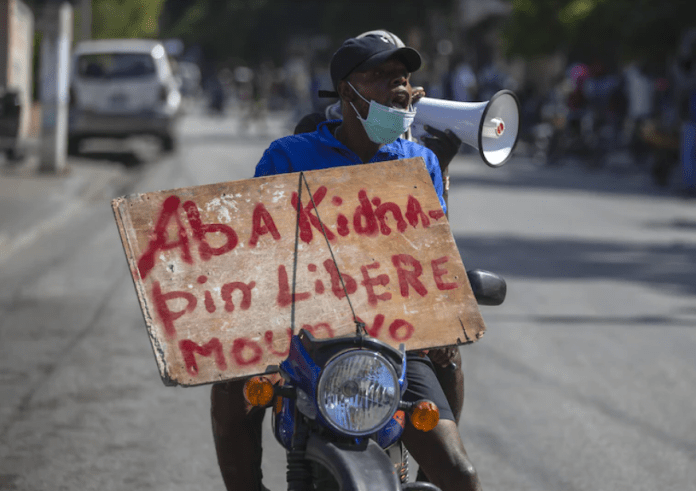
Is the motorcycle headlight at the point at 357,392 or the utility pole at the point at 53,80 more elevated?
the motorcycle headlight at the point at 357,392

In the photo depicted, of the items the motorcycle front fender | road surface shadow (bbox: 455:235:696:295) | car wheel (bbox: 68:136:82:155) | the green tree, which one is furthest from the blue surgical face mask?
the green tree

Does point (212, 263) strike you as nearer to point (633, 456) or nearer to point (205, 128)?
point (633, 456)

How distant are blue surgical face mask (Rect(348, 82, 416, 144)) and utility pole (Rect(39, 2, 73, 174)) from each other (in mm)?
13837

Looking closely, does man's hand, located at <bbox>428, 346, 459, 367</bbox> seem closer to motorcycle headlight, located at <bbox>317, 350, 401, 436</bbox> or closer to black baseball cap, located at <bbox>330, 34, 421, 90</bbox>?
motorcycle headlight, located at <bbox>317, 350, 401, 436</bbox>

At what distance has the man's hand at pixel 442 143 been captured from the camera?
11.7 ft

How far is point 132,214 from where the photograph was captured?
9.46 ft

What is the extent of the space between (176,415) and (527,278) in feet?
14.9

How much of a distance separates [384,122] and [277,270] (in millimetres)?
540

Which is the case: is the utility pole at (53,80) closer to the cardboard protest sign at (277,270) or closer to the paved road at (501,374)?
the paved road at (501,374)

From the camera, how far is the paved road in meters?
4.67

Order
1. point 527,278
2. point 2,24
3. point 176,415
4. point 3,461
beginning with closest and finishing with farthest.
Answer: point 3,461
point 176,415
point 527,278
point 2,24

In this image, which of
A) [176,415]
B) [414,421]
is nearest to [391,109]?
[414,421]

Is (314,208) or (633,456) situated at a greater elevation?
(314,208)

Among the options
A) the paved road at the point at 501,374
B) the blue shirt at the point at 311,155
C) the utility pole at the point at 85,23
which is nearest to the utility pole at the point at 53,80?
the paved road at the point at 501,374
